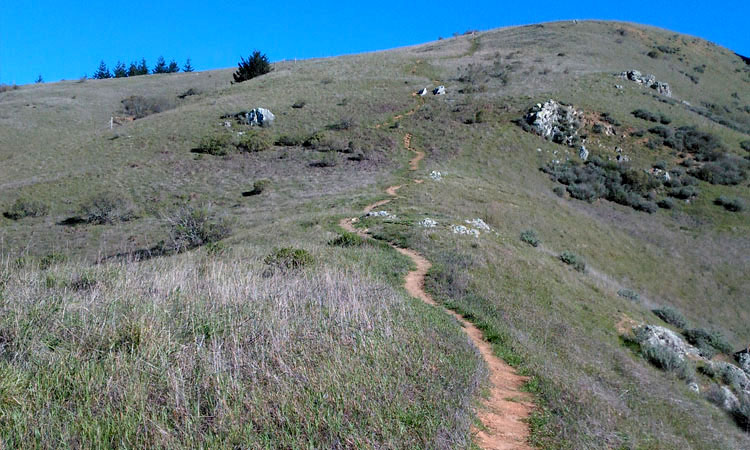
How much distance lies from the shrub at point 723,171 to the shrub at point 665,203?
5.21 metres

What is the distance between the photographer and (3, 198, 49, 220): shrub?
78.2ft

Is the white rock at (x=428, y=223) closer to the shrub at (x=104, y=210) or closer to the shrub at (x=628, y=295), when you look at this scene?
the shrub at (x=628, y=295)

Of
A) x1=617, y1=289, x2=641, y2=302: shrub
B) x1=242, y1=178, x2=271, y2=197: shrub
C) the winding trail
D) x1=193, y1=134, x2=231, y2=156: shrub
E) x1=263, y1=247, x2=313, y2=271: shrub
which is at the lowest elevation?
x1=617, y1=289, x2=641, y2=302: shrub

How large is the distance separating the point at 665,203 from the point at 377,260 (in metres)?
29.2

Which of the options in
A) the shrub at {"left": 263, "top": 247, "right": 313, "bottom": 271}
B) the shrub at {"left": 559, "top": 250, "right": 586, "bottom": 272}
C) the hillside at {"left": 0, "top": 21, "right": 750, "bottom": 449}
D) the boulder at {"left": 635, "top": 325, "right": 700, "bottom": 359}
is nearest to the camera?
the hillside at {"left": 0, "top": 21, "right": 750, "bottom": 449}

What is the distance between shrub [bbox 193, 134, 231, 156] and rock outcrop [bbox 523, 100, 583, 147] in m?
25.3

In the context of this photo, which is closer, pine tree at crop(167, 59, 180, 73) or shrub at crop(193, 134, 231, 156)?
shrub at crop(193, 134, 231, 156)

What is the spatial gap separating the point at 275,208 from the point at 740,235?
2914 centimetres

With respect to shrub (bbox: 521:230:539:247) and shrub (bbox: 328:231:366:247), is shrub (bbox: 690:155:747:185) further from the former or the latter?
shrub (bbox: 328:231:366:247)

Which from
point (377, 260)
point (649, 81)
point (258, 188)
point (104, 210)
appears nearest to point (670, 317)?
point (377, 260)

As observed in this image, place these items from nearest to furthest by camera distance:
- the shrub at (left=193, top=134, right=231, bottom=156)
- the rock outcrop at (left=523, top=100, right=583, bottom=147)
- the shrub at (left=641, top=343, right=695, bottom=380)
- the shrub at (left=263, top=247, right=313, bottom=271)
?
the shrub at (left=263, top=247, right=313, bottom=271), the shrub at (left=641, top=343, right=695, bottom=380), the shrub at (left=193, top=134, right=231, bottom=156), the rock outcrop at (left=523, top=100, right=583, bottom=147)

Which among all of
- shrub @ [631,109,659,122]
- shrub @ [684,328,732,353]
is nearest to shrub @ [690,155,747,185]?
shrub @ [631,109,659,122]

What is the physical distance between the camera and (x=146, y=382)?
13.2 feet

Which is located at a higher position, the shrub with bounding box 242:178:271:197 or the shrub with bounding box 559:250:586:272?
the shrub with bounding box 242:178:271:197
